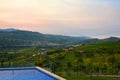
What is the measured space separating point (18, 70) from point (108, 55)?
128 ft

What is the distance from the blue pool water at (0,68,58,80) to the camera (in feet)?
64.0

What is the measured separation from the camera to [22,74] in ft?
69.7

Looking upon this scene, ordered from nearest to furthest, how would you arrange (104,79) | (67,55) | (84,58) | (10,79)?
(10,79)
(104,79)
(84,58)
(67,55)

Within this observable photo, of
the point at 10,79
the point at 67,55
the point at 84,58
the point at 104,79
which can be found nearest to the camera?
the point at 10,79

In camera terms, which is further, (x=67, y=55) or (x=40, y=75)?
(x=67, y=55)

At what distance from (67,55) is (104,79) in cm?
3956

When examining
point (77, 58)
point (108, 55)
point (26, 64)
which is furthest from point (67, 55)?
point (26, 64)

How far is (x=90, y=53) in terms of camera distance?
2454 inches

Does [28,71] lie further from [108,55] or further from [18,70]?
[108,55]

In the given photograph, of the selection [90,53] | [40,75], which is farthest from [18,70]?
[90,53]

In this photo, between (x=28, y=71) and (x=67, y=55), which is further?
(x=67, y=55)

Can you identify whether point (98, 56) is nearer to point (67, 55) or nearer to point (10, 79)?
Answer: point (67, 55)

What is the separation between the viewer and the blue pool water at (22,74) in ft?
64.0

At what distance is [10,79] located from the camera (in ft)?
62.0
